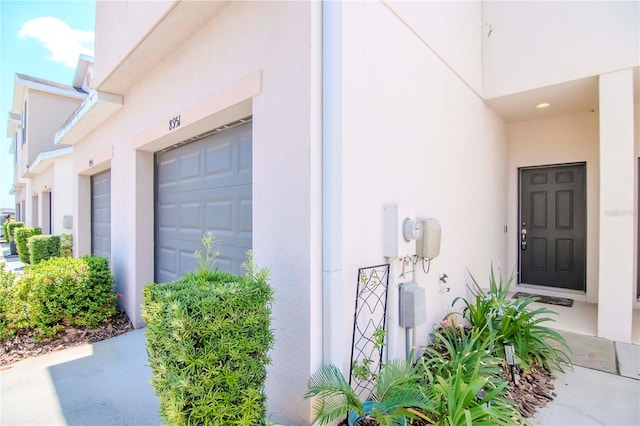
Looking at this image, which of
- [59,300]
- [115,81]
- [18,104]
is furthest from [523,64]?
[18,104]

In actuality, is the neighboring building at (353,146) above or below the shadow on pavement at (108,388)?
above

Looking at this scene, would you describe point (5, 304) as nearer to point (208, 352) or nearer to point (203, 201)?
point (203, 201)

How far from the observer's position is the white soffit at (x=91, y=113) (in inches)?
206

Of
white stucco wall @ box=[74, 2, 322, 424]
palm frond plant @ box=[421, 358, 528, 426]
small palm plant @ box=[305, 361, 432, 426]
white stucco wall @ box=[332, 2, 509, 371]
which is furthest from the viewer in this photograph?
→ white stucco wall @ box=[332, 2, 509, 371]

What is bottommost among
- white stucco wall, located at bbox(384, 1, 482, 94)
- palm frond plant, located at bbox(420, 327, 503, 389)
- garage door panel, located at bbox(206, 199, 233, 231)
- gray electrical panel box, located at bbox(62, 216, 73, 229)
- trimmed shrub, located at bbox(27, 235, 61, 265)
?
palm frond plant, located at bbox(420, 327, 503, 389)

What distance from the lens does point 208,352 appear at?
5.60 feet

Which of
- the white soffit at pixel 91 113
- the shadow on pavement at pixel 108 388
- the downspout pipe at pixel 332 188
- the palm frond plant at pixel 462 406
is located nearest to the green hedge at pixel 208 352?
the downspout pipe at pixel 332 188

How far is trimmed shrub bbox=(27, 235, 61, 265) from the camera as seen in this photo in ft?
29.6

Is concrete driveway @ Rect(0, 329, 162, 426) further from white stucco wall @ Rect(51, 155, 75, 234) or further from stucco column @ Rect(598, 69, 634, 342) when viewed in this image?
white stucco wall @ Rect(51, 155, 75, 234)

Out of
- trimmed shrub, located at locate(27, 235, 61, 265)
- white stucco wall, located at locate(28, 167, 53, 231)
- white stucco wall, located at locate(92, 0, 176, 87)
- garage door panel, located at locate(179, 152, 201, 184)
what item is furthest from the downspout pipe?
white stucco wall, located at locate(28, 167, 53, 231)

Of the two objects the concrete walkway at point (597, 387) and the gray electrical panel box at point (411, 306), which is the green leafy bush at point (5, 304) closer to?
the gray electrical panel box at point (411, 306)

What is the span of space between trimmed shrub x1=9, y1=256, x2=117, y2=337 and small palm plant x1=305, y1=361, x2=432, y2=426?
4.16 metres

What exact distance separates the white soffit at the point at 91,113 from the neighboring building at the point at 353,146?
0.04 metres

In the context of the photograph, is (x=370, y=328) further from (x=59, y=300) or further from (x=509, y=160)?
(x=509, y=160)
